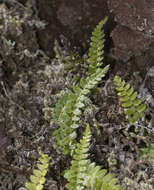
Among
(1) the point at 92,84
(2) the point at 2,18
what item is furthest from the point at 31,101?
(2) the point at 2,18

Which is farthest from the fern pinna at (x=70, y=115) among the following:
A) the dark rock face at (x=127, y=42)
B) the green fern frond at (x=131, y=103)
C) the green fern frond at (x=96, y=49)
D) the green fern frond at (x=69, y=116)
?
the dark rock face at (x=127, y=42)

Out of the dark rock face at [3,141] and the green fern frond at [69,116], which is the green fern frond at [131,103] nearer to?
the green fern frond at [69,116]

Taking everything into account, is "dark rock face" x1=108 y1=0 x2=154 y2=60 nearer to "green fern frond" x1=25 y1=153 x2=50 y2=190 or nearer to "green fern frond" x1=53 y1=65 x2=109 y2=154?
"green fern frond" x1=53 y1=65 x2=109 y2=154

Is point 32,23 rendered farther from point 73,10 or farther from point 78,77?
point 78,77

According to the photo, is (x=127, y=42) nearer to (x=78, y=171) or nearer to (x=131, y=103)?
(x=131, y=103)

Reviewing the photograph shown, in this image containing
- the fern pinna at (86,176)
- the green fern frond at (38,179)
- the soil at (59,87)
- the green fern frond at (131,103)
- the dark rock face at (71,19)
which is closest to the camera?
the fern pinna at (86,176)

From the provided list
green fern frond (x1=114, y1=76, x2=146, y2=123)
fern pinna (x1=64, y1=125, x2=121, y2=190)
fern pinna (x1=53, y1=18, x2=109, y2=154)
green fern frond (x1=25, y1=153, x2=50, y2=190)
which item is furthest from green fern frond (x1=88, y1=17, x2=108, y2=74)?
green fern frond (x1=25, y1=153, x2=50, y2=190)
